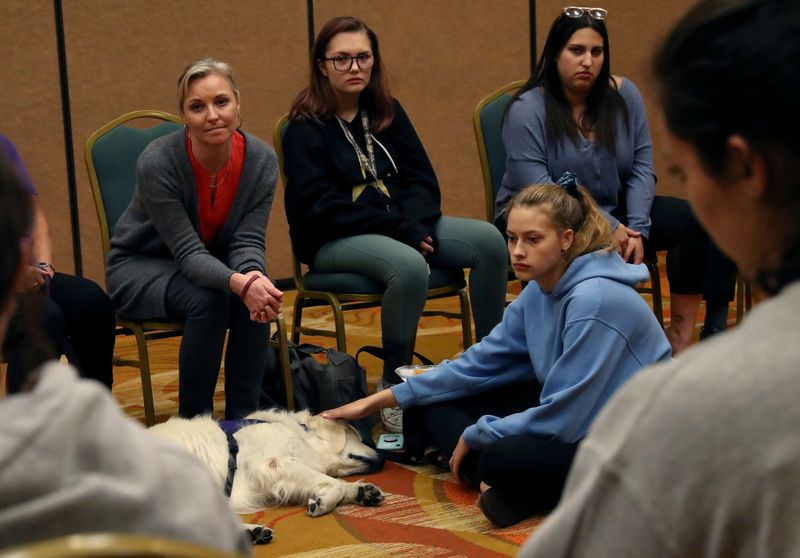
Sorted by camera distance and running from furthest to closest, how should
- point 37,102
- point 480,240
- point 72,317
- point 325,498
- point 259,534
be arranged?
point 37,102
point 480,240
point 72,317
point 325,498
point 259,534

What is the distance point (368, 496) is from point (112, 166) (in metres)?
1.44

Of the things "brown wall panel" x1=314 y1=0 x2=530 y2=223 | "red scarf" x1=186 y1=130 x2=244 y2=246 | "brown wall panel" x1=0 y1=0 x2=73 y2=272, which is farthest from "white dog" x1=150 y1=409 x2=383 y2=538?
"brown wall panel" x1=314 y1=0 x2=530 y2=223

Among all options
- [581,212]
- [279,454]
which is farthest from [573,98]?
[279,454]

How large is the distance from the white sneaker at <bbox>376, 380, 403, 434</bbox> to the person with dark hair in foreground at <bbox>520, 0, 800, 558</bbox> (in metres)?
2.59

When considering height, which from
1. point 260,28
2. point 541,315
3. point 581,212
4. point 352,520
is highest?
point 260,28

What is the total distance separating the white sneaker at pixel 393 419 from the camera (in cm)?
339

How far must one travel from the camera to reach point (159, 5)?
5156 millimetres

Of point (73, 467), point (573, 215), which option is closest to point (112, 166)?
point (573, 215)

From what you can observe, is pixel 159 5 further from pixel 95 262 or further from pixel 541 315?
pixel 541 315

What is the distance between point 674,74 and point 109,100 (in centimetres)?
457

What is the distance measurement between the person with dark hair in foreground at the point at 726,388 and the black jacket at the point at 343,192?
111 inches

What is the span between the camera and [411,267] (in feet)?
11.6

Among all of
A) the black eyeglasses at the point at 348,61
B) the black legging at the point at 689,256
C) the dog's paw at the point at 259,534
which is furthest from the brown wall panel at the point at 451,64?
the dog's paw at the point at 259,534

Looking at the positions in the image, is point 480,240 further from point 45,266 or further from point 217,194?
point 45,266
